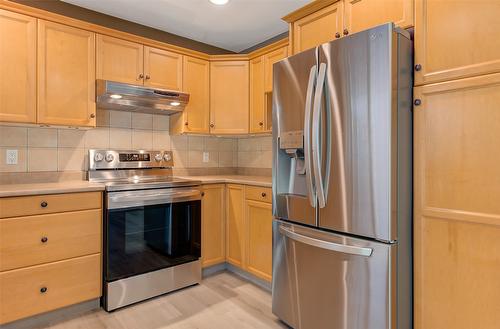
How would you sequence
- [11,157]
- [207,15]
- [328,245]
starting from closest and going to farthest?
[328,245] < [11,157] < [207,15]

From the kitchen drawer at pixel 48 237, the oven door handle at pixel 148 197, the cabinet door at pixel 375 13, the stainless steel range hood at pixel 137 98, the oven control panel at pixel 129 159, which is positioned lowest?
the kitchen drawer at pixel 48 237

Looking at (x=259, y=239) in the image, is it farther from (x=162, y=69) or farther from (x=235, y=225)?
(x=162, y=69)

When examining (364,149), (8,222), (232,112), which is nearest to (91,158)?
(8,222)

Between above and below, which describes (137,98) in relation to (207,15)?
below

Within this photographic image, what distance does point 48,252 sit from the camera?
2.03m

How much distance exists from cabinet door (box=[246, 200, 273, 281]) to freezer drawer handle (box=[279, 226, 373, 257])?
0.53 meters

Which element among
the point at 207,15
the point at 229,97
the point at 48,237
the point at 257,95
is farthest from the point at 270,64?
the point at 48,237

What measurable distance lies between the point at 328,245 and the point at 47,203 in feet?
5.90

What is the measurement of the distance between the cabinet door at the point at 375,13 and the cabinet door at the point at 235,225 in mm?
1564

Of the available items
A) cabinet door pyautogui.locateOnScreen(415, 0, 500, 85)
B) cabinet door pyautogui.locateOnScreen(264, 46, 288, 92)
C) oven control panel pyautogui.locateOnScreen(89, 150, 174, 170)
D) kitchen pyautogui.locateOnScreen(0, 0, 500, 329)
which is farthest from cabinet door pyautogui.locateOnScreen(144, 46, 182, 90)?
cabinet door pyautogui.locateOnScreen(415, 0, 500, 85)

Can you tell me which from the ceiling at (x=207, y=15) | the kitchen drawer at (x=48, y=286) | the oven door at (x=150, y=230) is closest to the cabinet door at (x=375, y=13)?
the ceiling at (x=207, y=15)

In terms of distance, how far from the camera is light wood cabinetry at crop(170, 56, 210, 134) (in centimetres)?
305

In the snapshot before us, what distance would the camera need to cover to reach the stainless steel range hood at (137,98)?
2.48m

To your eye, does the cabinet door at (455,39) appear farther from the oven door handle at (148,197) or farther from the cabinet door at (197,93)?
the cabinet door at (197,93)
